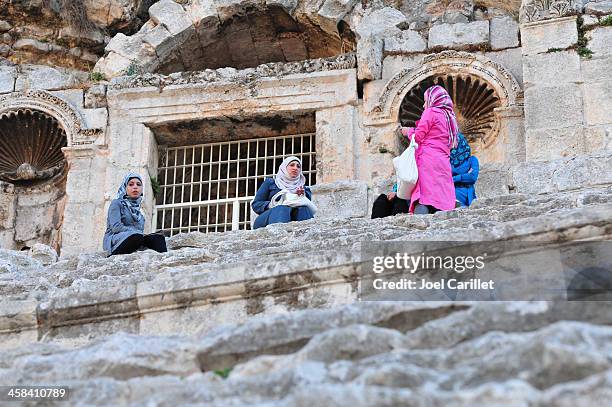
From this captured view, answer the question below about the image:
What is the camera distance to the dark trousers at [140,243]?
11.3m

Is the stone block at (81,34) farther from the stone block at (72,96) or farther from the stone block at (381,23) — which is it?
the stone block at (381,23)

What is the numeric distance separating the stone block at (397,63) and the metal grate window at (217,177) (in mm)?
1318

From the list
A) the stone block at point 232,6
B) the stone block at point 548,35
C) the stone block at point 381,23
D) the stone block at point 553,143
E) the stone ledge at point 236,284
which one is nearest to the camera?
the stone ledge at point 236,284

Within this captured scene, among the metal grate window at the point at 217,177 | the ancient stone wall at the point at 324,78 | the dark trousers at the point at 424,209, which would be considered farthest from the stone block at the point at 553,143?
the metal grate window at the point at 217,177

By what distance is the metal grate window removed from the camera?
16516 millimetres

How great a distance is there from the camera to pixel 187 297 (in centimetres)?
773

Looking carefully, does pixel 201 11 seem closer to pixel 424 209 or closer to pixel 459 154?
pixel 459 154

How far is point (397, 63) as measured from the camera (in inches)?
638

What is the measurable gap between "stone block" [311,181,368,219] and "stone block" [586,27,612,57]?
3.31 meters

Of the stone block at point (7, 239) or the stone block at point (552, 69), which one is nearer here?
the stone block at point (552, 69)

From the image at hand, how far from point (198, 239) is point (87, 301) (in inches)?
149

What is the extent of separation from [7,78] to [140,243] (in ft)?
23.0

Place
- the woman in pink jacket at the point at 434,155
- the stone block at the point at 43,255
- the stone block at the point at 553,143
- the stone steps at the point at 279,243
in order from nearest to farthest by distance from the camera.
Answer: the stone steps at the point at 279,243
the woman in pink jacket at the point at 434,155
the stone block at the point at 43,255
the stone block at the point at 553,143

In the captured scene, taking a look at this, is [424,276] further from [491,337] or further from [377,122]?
[377,122]
